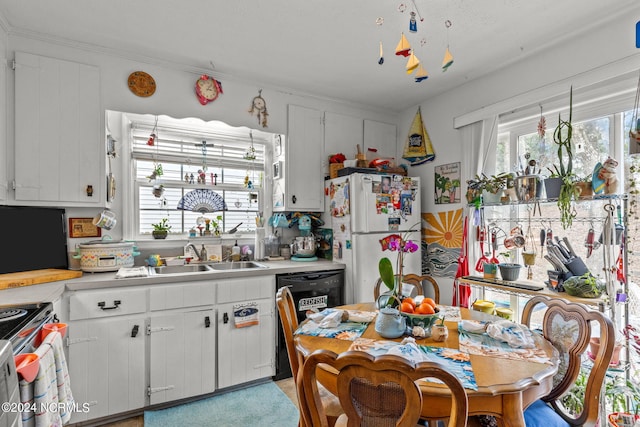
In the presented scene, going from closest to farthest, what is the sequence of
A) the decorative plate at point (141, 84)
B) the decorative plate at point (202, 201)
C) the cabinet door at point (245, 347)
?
1. the cabinet door at point (245, 347)
2. the decorative plate at point (141, 84)
3. the decorative plate at point (202, 201)

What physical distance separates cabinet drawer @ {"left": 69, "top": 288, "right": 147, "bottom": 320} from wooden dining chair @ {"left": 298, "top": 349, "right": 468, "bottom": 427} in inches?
66.2

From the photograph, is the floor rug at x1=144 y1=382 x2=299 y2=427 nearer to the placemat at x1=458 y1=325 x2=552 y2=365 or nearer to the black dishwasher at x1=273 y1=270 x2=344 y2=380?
the black dishwasher at x1=273 y1=270 x2=344 y2=380

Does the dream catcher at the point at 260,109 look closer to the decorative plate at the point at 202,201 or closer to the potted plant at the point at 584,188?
the decorative plate at the point at 202,201

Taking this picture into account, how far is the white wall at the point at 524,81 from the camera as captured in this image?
2.04 metres

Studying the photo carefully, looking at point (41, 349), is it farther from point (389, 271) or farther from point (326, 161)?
point (326, 161)

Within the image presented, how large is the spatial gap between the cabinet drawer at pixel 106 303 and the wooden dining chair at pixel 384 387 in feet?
5.52

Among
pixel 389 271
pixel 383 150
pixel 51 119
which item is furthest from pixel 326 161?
pixel 51 119

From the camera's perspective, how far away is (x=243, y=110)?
3025 mm

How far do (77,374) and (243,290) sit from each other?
43.7 inches

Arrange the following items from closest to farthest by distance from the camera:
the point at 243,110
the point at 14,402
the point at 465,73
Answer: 1. the point at 14,402
2. the point at 465,73
3. the point at 243,110

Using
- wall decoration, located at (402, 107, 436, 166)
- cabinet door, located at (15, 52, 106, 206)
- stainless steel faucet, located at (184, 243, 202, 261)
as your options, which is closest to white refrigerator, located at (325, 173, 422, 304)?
wall decoration, located at (402, 107, 436, 166)

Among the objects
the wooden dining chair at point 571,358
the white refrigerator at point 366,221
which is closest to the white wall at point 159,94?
the white refrigerator at point 366,221

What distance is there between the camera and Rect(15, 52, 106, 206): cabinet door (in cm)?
222

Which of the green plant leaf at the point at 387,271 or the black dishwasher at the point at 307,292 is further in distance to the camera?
the black dishwasher at the point at 307,292
